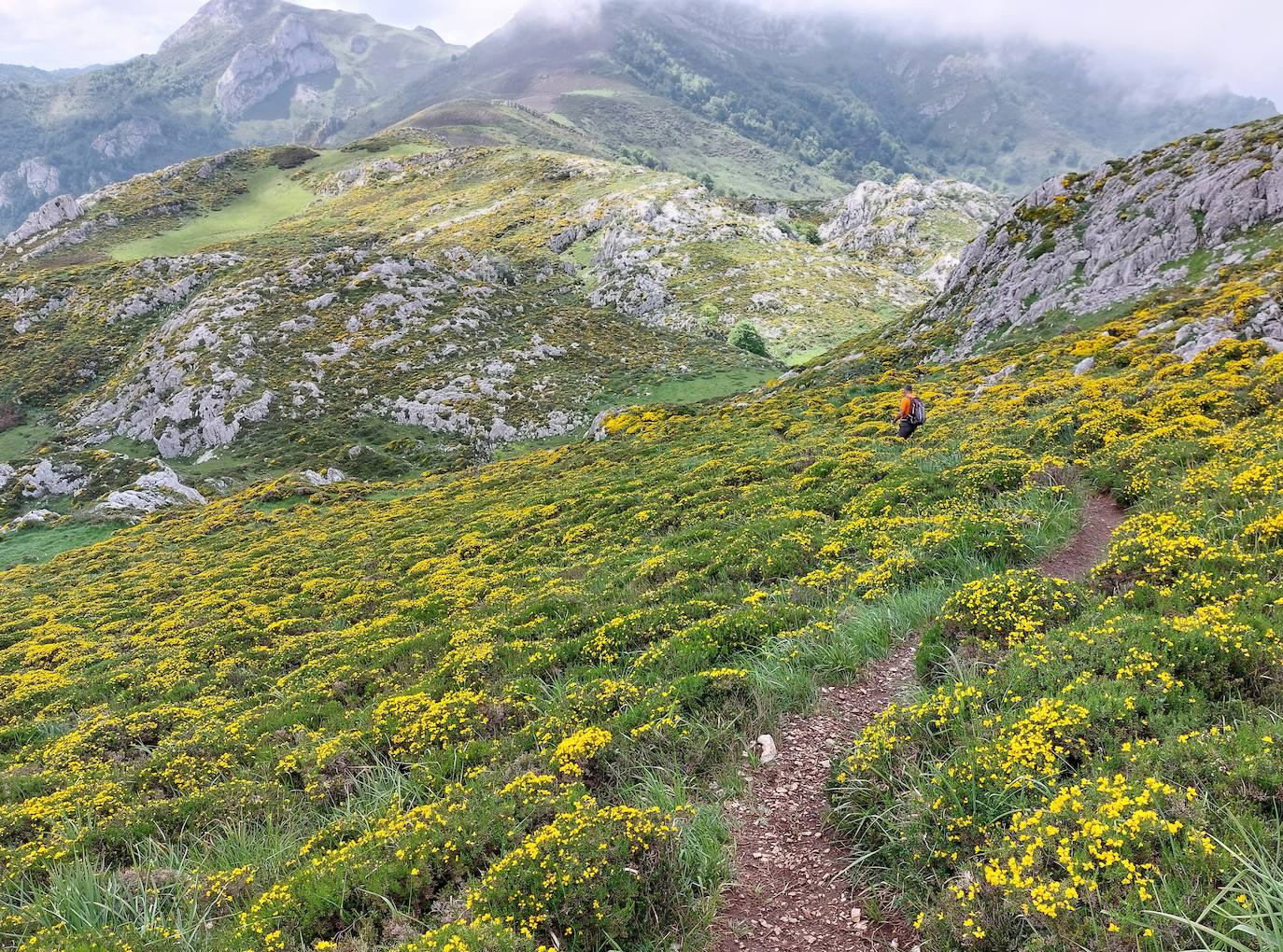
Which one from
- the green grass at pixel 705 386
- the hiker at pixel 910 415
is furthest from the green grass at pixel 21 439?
the hiker at pixel 910 415

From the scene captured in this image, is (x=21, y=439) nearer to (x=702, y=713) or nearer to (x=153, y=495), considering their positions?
(x=153, y=495)

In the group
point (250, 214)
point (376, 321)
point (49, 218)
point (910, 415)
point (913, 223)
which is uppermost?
point (49, 218)

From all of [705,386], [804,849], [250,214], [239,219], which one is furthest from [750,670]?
[250,214]

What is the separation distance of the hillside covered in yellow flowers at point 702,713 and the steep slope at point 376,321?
1663 inches

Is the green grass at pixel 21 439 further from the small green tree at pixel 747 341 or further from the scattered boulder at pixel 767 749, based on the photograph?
the scattered boulder at pixel 767 749

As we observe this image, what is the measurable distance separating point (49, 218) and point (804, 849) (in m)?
217

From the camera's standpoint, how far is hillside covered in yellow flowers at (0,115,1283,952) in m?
5.64

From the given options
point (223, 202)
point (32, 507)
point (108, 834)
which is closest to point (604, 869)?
point (108, 834)

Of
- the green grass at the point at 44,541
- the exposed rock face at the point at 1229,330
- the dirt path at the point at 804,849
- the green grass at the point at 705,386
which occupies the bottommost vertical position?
the green grass at the point at 44,541

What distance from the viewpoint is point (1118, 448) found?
15.5m

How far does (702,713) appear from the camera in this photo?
949 centimetres

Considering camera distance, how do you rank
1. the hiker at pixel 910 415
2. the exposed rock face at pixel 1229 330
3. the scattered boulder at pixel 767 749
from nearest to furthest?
the scattered boulder at pixel 767 749 → the hiker at pixel 910 415 → the exposed rock face at pixel 1229 330

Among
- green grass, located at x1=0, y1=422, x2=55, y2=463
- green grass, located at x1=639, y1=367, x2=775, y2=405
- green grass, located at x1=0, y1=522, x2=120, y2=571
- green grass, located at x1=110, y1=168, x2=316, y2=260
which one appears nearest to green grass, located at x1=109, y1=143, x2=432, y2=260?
green grass, located at x1=110, y1=168, x2=316, y2=260

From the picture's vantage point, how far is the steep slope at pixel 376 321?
65625 mm
